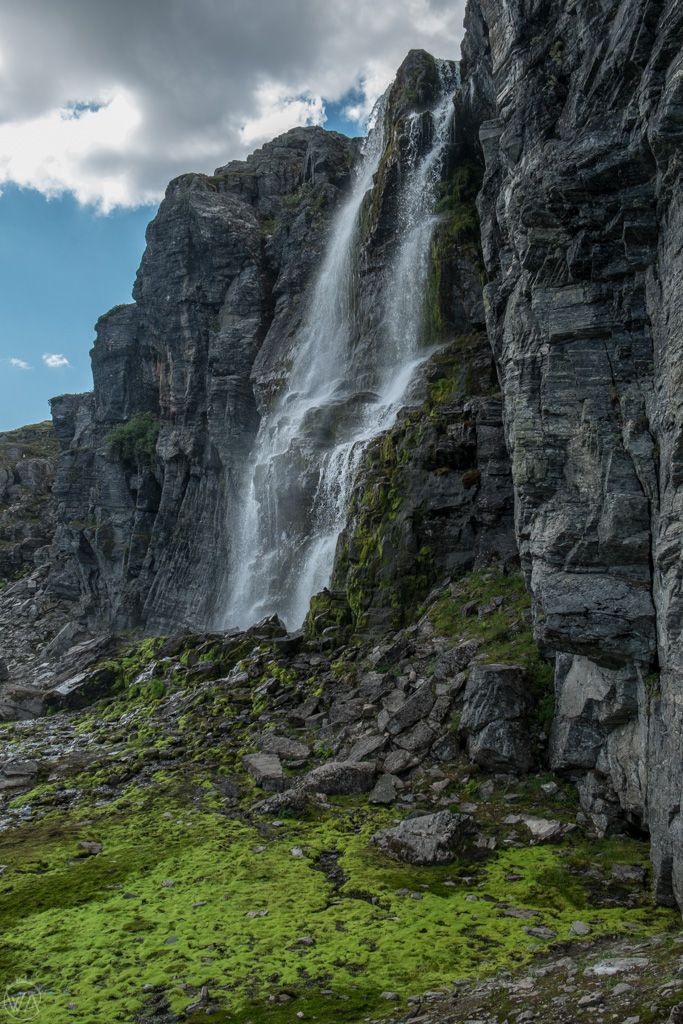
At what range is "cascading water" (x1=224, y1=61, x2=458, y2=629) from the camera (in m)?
30.5

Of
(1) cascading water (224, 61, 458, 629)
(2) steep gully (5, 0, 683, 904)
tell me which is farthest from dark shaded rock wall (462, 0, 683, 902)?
(1) cascading water (224, 61, 458, 629)

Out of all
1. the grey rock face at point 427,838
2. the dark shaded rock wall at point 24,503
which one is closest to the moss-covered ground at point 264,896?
the grey rock face at point 427,838

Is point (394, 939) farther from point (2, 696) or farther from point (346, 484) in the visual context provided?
point (2, 696)

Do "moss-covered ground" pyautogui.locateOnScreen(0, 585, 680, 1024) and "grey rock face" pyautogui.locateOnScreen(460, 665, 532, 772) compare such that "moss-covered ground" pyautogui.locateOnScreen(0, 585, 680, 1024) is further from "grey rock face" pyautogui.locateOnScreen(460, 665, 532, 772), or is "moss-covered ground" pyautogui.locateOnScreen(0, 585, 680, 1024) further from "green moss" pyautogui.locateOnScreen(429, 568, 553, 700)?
"grey rock face" pyautogui.locateOnScreen(460, 665, 532, 772)

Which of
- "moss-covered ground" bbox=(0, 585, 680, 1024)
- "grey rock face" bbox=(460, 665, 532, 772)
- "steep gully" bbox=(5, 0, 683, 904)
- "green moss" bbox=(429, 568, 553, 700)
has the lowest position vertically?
"moss-covered ground" bbox=(0, 585, 680, 1024)

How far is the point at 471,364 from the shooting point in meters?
29.0

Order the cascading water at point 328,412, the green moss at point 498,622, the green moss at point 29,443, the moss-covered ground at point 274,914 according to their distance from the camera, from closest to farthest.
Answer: the moss-covered ground at point 274,914 → the green moss at point 498,622 → the cascading water at point 328,412 → the green moss at point 29,443

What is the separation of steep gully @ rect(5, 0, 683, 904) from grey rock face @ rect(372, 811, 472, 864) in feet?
7.92

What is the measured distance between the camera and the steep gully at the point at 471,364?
1177 centimetres

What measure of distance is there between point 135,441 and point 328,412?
1023 inches

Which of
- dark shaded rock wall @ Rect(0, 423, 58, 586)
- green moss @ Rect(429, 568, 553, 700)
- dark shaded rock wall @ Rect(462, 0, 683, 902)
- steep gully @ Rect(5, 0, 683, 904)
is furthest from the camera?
dark shaded rock wall @ Rect(0, 423, 58, 586)

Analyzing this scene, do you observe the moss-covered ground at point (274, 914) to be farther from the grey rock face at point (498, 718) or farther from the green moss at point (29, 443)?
the green moss at point (29, 443)

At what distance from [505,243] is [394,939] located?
18238mm

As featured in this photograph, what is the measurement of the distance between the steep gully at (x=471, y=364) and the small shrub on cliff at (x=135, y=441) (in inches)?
31.8
